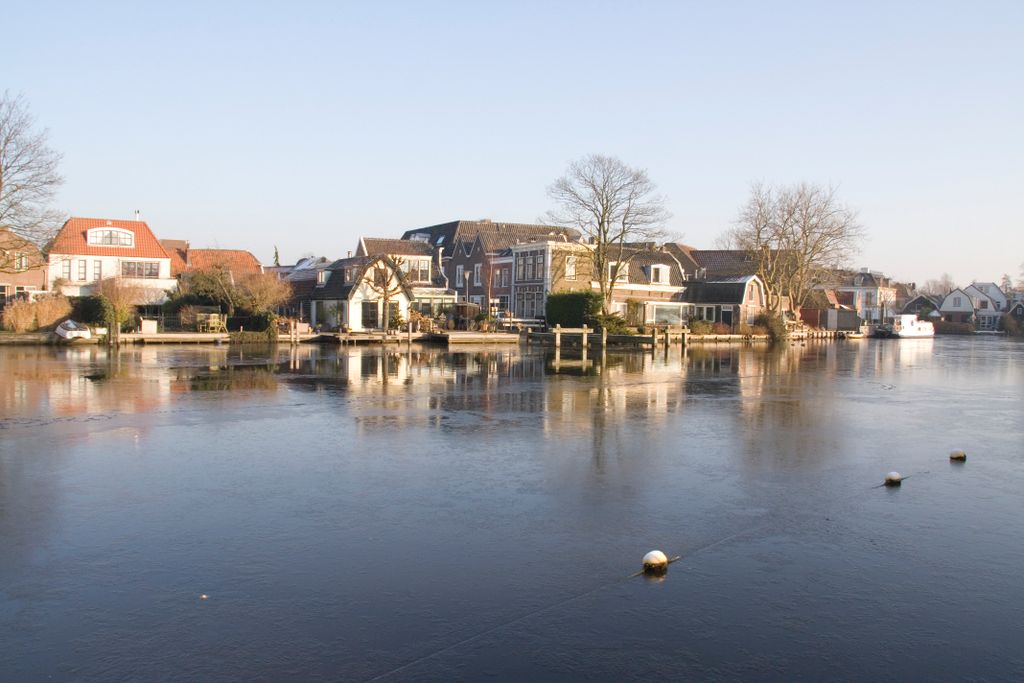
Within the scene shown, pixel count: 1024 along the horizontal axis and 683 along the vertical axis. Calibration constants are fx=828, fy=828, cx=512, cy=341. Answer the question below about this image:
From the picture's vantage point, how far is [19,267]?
47156mm

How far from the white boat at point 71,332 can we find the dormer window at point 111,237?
14.0 metres

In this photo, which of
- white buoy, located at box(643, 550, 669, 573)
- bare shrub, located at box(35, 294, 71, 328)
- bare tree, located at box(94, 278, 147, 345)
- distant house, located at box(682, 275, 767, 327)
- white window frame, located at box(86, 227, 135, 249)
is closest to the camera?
white buoy, located at box(643, 550, 669, 573)

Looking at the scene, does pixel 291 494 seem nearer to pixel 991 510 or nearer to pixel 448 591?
pixel 448 591

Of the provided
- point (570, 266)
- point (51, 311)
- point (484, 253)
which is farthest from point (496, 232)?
point (51, 311)

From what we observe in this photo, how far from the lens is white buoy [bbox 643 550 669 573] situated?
7965 millimetres

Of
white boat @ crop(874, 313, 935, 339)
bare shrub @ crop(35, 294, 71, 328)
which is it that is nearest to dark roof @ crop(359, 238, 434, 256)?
bare shrub @ crop(35, 294, 71, 328)

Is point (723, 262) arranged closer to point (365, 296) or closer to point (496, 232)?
point (496, 232)

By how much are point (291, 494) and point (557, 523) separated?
357 cm

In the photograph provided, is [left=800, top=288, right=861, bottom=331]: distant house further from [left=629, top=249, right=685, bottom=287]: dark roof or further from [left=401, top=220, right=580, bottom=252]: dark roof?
[left=401, top=220, right=580, bottom=252]: dark roof

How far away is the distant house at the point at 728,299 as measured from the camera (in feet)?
216

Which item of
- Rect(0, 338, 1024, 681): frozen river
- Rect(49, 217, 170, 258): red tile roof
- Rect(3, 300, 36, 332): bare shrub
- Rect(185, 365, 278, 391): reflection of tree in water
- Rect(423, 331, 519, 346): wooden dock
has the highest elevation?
Rect(49, 217, 170, 258): red tile roof

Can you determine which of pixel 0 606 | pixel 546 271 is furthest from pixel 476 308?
pixel 0 606

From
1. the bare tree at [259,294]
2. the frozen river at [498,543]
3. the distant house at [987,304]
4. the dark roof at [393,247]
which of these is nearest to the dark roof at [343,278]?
the bare tree at [259,294]

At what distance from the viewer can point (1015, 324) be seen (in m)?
101
